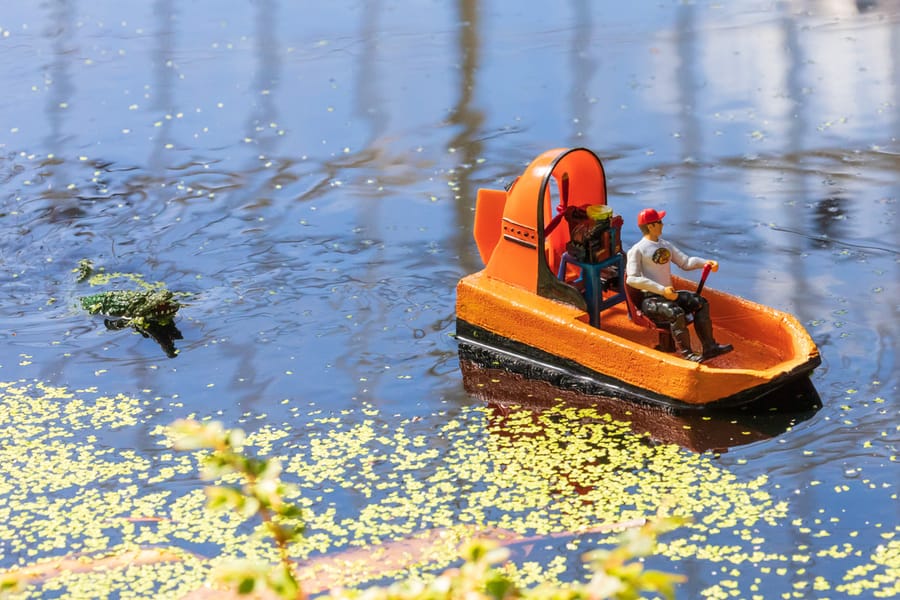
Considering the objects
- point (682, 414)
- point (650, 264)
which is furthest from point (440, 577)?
point (650, 264)

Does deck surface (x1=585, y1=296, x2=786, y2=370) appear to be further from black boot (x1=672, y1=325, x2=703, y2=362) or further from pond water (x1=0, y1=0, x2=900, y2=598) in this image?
pond water (x1=0, y1=0, x2=900, y2=598)

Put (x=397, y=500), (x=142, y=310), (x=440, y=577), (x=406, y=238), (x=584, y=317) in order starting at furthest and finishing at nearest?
(x=406, y=238) < (x=142, y=310) < (x=584, y=317) < (x=397, y=500) < (x=440, y=577)

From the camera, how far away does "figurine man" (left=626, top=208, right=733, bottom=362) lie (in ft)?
19.4

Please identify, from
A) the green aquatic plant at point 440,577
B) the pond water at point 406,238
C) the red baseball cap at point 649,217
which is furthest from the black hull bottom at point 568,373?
the green aquatic plant at point 440,577

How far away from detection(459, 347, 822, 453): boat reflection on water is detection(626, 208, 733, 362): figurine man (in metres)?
0.28

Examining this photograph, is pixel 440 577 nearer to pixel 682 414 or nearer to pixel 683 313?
pixel 682 414

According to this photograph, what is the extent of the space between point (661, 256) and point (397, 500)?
162 centimetres

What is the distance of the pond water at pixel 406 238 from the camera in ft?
17.2

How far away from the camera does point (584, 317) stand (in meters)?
6.12

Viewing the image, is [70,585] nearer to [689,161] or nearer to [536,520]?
[536,520]

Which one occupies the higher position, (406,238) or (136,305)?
(406,238)

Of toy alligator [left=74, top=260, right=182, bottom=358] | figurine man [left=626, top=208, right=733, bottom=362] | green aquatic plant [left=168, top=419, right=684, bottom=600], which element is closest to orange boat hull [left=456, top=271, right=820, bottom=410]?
figurine man [left=626, top=208, right=733, bottom=362]

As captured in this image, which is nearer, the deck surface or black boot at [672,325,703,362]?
black boot at [672,325,703,362]

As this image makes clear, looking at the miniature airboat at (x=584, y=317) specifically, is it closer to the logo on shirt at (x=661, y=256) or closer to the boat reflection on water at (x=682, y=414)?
the boat reflection on water at (x=682, y=414)
